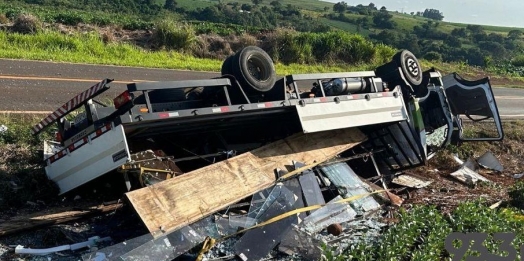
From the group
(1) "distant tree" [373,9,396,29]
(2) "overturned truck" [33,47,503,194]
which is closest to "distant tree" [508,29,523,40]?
(1) "distant tree" [373,9,396,29]

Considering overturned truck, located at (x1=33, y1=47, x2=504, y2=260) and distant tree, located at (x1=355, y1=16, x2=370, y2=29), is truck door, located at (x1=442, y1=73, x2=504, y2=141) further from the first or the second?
distant tree, located at (x1=355, y1=16, x2=370, y2=29)

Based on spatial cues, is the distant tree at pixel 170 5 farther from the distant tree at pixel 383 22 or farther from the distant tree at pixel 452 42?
the distant tree at pixel 452 42

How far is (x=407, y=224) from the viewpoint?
19.4 feet

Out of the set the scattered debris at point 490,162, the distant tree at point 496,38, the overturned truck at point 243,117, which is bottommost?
the distant tree at point 496,38

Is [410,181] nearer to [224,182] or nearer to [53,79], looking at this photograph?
[224,182]

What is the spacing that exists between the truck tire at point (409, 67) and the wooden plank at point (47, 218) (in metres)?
4.99

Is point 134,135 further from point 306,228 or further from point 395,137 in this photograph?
point 395,137

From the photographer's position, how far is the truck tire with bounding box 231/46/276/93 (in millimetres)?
6781

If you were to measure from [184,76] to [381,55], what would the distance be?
33.9 ft

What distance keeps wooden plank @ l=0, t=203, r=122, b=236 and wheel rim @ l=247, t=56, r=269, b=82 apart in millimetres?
2358

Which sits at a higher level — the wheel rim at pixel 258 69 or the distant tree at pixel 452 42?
the wheel rim at pixel 258 69

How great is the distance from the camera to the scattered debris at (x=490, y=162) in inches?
413

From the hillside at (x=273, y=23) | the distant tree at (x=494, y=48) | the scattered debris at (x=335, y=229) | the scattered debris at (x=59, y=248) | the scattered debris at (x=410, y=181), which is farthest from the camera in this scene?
the distant tree at (x=494, y=48)

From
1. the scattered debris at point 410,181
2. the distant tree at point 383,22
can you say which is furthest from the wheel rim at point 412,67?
the distant tree at point 383,22
